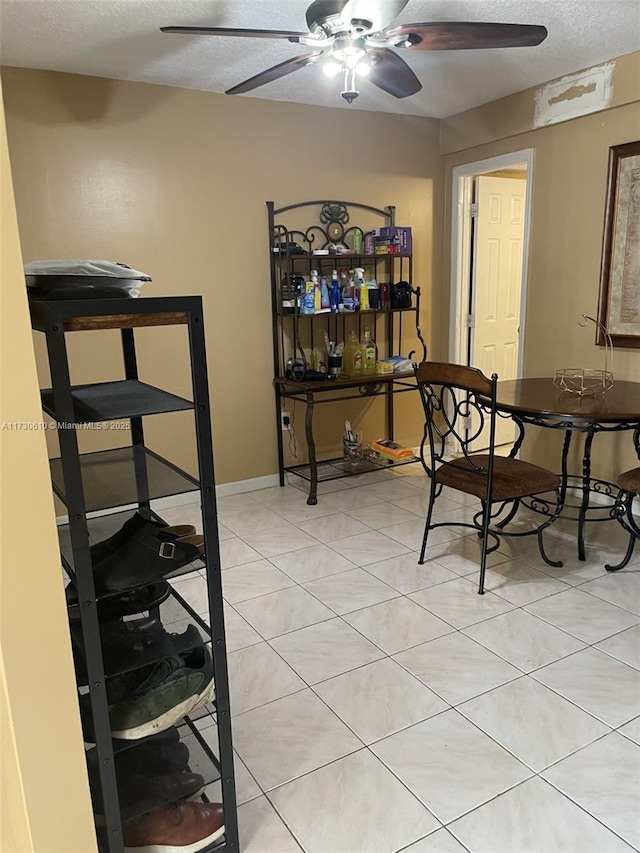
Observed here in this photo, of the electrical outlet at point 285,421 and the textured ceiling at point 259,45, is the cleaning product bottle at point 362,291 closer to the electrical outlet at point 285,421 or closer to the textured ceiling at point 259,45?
the electrical outlet at point 285,421

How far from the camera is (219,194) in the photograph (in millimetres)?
3688

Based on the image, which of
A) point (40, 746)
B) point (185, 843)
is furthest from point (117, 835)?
point (40, 746)

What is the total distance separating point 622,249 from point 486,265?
125 cm

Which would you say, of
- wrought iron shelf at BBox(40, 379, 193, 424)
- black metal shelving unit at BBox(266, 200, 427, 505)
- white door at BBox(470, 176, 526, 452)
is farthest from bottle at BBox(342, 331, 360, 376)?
wrought iron shelf at BBox(40, 379, 193, 424)

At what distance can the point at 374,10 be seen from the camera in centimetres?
196

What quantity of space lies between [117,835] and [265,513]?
2408 mm

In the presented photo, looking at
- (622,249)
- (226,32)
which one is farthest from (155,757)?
(622,249)

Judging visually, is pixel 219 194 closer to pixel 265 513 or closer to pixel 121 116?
pixel 121 116

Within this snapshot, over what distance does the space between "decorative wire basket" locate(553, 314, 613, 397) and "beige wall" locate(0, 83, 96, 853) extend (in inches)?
102

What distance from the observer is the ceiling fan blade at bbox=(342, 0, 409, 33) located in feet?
6.30

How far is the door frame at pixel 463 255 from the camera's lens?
4.03 metres

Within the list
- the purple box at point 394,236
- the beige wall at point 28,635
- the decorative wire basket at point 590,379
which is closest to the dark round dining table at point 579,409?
the decorative wire basket at point 590,379

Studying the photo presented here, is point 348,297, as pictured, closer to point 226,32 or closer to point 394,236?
point 394,236

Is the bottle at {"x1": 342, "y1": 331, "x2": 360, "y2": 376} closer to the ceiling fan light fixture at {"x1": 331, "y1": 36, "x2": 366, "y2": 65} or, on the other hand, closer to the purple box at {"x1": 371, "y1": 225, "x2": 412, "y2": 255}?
the purple box at {"x1": 371, "y1": 225, "x2": 412, "y2": 255}
